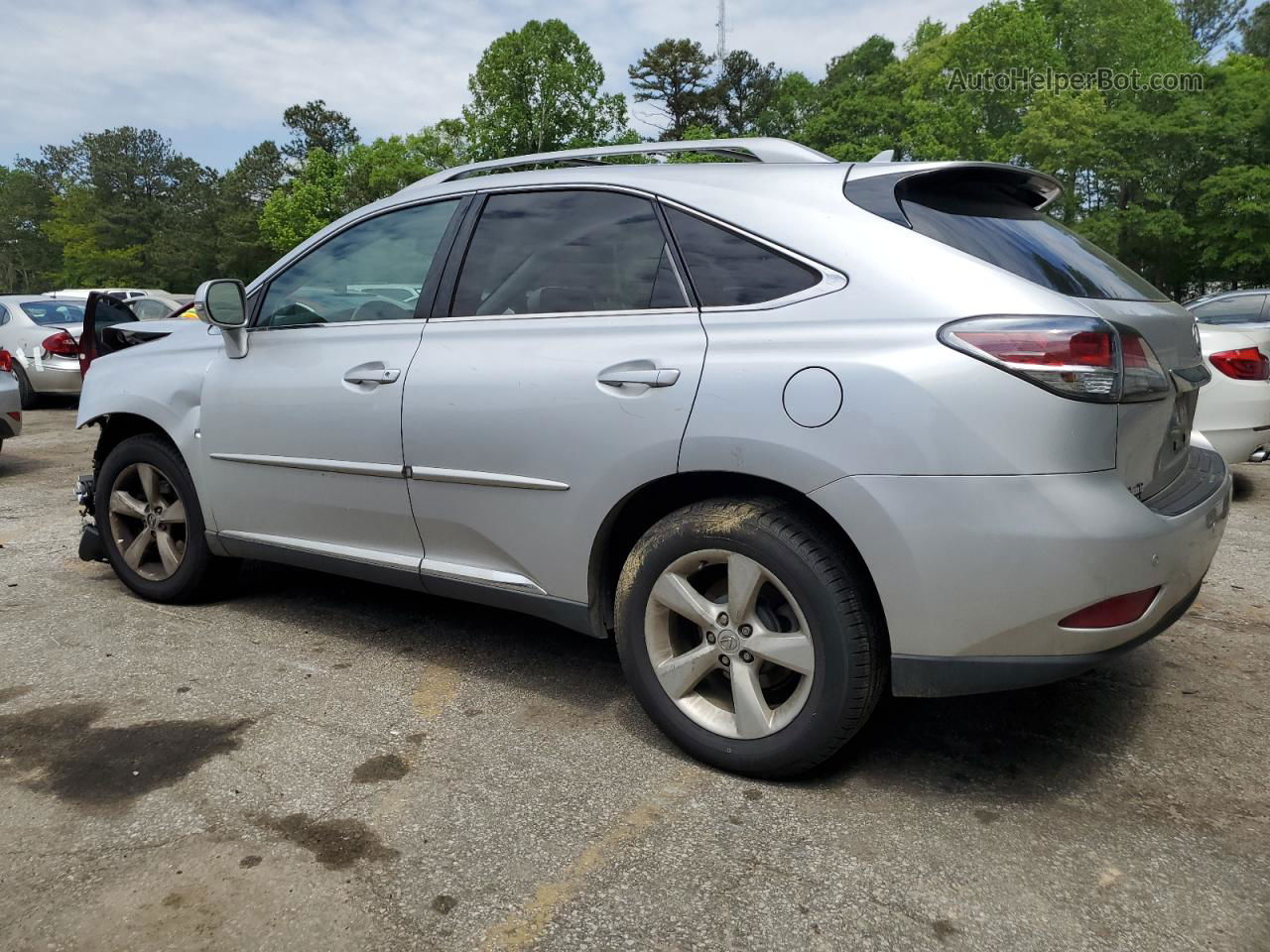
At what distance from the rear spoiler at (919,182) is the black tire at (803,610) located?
→ 838 mm

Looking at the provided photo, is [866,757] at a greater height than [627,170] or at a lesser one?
lesser

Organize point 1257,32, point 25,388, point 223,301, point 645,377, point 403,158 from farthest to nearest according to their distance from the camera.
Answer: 1. point 1257,32
2. point 403,158
3. point 25,388
4. point 223,301
5. point 645,377

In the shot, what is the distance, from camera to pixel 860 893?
2270 mm

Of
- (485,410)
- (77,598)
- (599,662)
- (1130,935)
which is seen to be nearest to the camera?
(1130,935)

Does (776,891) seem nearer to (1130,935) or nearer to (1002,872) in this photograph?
(1002,872)

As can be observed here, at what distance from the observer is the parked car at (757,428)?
93.7 inches

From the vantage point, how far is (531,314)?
10.5 feet

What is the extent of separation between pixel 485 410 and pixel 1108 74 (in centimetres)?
4517

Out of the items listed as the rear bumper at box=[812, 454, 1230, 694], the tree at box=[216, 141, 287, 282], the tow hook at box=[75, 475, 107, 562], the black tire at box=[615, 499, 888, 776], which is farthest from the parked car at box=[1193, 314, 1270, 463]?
the tree at box=[216, 141, 287, 282]

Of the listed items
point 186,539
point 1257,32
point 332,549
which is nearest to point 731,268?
point 332,549

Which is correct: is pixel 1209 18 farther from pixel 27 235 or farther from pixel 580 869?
pixel 27 235

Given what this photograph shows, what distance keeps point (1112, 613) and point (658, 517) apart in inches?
49.5

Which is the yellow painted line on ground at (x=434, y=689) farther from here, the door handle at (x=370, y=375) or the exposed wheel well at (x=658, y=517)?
the door handle at (x=370, y=375)

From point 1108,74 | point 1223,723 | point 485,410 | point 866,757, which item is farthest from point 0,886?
point 1108,74
